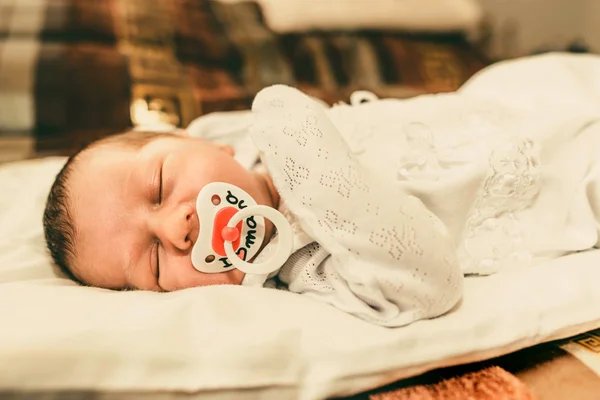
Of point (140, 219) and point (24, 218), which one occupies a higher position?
point (140, 219)

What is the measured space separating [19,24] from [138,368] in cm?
126

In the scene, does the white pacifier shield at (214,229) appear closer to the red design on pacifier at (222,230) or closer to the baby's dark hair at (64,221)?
the red design on pacifier at (222,230)

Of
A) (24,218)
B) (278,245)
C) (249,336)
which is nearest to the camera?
(249,336)

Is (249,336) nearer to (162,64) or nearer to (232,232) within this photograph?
(232,232)

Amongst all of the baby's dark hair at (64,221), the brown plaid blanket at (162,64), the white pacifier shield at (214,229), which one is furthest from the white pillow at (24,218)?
the white pacifier shield at (214,229)

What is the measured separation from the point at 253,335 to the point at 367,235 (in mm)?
181

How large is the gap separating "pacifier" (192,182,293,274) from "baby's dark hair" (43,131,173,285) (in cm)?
20

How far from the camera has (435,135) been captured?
0.88 meters

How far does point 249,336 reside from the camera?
0.53m

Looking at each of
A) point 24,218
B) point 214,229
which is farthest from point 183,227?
point 24,218

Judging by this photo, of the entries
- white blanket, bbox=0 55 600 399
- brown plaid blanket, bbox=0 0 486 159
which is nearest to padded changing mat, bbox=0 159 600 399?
white blanket, bbox=0 55 600 399

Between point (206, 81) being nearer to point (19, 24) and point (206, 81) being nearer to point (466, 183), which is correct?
point (19, 24)

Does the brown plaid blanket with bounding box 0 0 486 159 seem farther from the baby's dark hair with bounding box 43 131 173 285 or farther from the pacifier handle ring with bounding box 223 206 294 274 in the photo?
the pacifier handle ring with bounding box 223 206 294 274

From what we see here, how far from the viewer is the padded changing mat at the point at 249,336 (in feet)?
1.58
